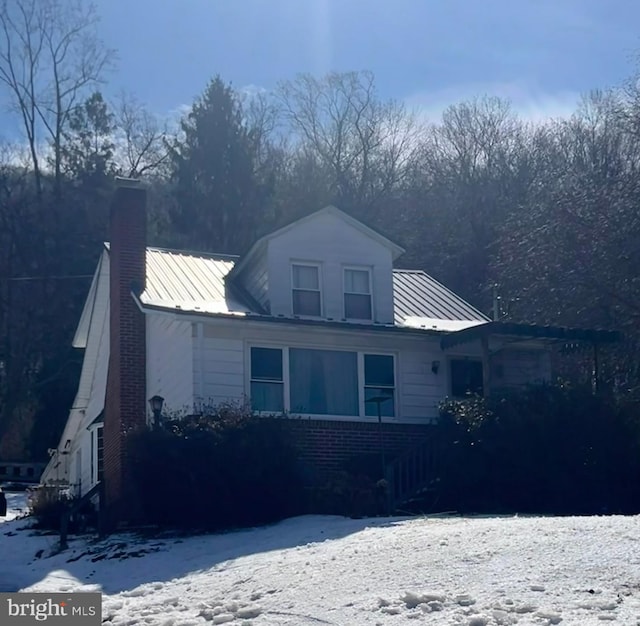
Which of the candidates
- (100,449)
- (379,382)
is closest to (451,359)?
(379,382)

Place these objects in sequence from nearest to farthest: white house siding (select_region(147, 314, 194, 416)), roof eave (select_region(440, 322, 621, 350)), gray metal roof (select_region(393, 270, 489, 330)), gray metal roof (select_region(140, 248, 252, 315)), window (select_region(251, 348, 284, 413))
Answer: white house siding (select_region(147, 314, 194, 416))
roof eave (select_region(440, 322, 621, 350))
window (select_region(251, 348, 284, 413))
gray metal roof (select_region(140, 248, 252, 315))
gray metal roof (select_region(393, 270, 489, 330))

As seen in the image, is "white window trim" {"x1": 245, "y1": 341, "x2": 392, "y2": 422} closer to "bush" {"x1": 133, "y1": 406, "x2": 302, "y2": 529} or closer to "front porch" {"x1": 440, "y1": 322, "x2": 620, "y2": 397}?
"front porch" {"x1": 440, "y1": 322, "x2": 620, "y2": 397}

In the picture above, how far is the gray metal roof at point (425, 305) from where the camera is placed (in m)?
25.2

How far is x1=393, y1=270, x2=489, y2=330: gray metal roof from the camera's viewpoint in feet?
82.8

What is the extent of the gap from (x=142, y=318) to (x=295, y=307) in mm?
3126

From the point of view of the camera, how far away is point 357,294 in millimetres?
24688

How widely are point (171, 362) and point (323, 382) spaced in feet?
9.86

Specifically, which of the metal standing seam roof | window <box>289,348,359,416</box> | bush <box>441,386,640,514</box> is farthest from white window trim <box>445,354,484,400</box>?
bush <box>441,386,640,514</box>

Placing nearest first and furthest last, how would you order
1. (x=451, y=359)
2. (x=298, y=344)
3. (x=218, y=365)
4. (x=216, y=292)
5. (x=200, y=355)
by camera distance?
(x=200, y=355)
(x=218, y=365)
(x=298, y=344)
(x=216, y=292)
(x=451, y=359)

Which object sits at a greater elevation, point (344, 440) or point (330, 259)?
point (330, 259)

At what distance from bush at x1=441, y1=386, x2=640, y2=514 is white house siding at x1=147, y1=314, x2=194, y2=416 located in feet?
15.9

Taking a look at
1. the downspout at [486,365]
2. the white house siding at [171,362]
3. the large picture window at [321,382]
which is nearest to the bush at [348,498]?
the large picture window at [321,382]

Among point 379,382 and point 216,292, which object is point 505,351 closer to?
point 379,382

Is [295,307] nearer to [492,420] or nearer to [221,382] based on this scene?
[221,382]
